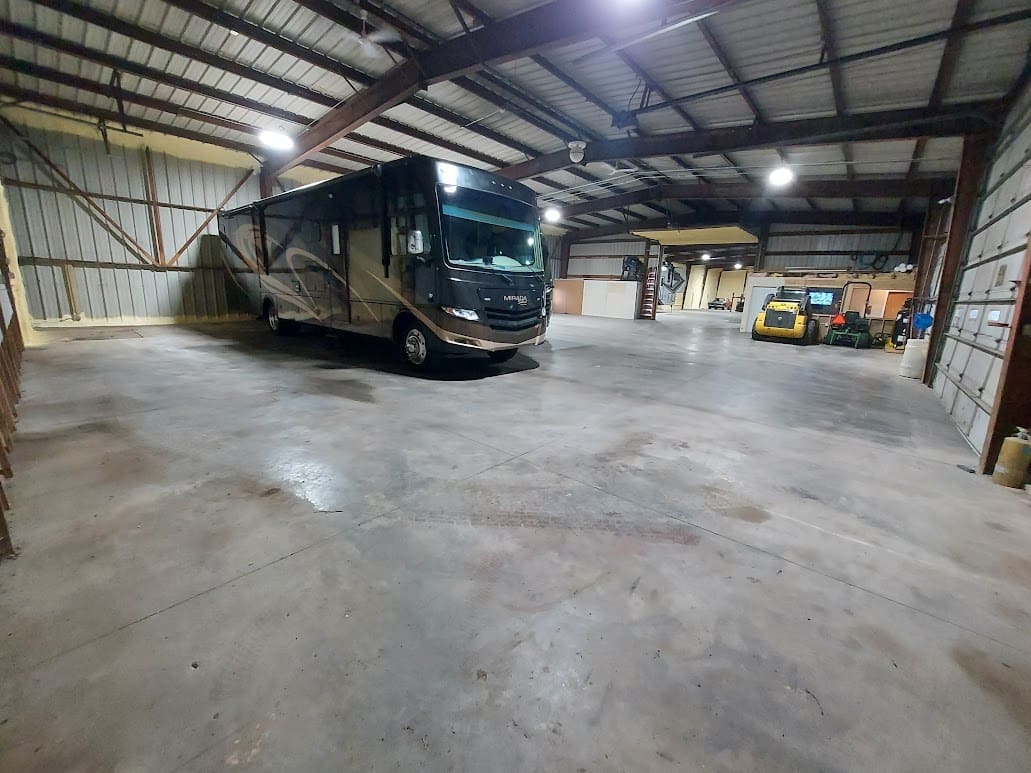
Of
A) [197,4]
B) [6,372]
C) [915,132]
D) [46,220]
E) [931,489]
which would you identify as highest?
[197,4]

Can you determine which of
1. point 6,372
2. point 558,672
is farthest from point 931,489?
point 6,372

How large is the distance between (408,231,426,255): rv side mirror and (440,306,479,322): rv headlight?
0.79 meters

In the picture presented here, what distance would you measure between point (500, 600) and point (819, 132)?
916 cm

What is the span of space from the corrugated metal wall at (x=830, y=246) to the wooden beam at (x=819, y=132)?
882cm

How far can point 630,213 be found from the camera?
1756 cm

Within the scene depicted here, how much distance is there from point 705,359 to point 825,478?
18.0 ft

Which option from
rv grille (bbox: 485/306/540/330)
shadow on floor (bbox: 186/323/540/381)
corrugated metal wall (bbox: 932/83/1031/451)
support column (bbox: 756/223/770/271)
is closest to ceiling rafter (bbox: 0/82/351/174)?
shadow on floor (bbox: 186/323/540/381)

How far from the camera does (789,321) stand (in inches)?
435

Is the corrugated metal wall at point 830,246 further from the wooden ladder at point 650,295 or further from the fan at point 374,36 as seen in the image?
the fan at point 374,36

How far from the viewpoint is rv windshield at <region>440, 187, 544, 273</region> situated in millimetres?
5109

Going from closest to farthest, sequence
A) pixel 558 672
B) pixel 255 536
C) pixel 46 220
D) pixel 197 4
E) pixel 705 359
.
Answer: pixel 558 672, pixel 255 536, pixel 197 4, pixel 705 359, pixel 46 220

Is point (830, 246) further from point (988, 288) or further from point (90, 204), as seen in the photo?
point (90, 204)

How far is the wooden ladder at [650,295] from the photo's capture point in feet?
61.4

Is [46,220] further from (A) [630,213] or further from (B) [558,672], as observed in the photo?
(A) [630,213]
